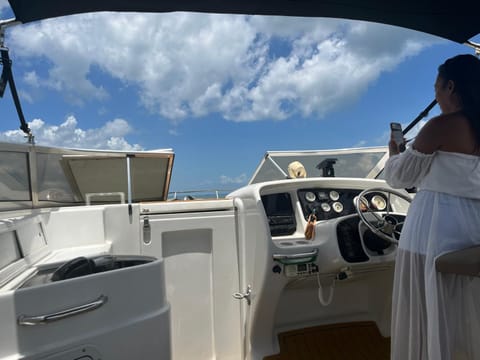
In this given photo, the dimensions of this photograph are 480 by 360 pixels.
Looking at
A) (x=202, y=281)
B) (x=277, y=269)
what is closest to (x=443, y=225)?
(x=277, y=269)

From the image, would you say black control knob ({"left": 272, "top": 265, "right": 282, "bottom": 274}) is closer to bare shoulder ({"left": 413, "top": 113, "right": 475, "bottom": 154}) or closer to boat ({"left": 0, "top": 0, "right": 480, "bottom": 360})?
boat ({"left": 0, "top": 0, "right": 480, "bottom": 360})

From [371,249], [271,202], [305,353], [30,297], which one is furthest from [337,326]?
[30,297]

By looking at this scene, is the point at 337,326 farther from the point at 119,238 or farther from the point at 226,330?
the point at 119,238

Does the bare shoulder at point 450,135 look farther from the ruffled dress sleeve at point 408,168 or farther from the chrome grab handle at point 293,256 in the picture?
the chrome grab handle at point 293,256

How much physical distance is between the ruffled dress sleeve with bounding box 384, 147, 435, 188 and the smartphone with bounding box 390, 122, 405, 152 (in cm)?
18

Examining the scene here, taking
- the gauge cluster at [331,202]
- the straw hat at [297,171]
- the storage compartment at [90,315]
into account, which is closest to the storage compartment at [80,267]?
the storage compartment at [90,315]

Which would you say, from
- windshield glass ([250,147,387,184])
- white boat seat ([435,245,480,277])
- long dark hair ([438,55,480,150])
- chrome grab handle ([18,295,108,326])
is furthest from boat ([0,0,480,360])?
white boat seat ([435,245,480,277])

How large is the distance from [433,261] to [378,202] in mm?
1418

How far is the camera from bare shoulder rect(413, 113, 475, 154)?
1.16 metres

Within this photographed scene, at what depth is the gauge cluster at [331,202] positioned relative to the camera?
8.04ft

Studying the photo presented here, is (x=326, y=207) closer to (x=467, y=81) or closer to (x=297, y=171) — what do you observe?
(x=297, y=171)

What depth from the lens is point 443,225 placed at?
1.16m

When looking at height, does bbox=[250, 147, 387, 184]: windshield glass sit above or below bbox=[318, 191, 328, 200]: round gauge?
above

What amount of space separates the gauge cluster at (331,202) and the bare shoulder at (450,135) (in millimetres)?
1289
